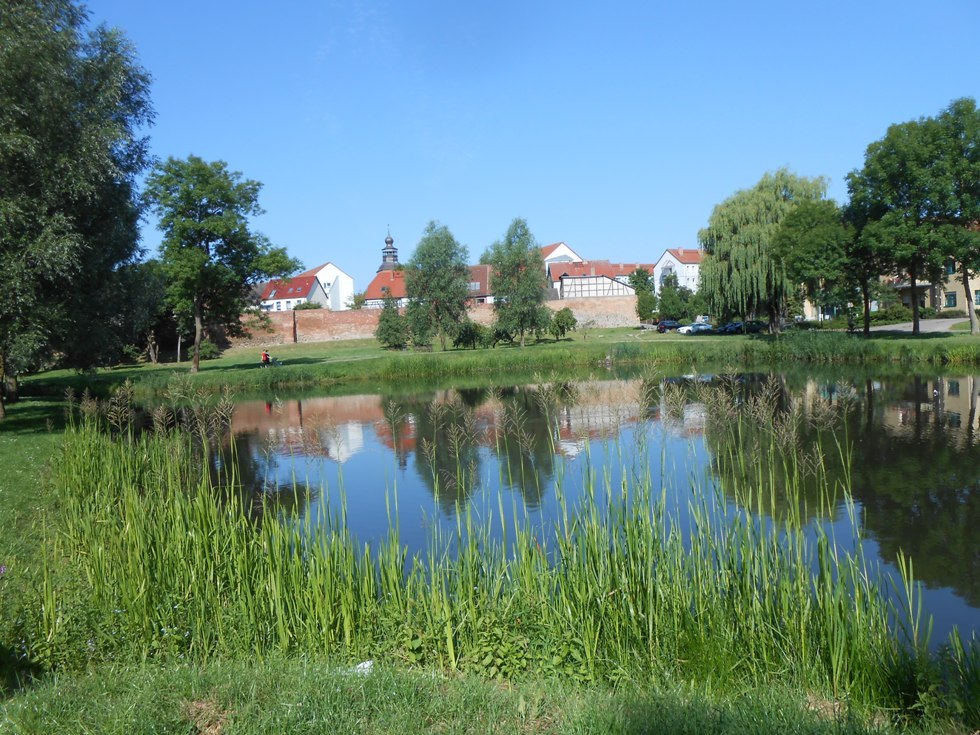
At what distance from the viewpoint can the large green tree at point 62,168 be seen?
13562 mm

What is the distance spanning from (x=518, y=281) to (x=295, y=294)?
155ft

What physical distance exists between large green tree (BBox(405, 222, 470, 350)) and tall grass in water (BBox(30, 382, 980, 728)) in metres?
41.3

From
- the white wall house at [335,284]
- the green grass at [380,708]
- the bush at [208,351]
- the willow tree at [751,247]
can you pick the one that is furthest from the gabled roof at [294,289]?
the green grass at [380,708]

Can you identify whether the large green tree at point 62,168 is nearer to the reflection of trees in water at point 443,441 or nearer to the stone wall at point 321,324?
the reflection of trees in water at point 443,441

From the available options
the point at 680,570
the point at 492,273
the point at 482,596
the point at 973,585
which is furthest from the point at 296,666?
the point at 492,273

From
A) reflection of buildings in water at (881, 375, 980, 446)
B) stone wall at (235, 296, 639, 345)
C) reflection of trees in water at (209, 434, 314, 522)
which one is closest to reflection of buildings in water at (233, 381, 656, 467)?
reflection of trees in water at (209, 434, 314, 522)

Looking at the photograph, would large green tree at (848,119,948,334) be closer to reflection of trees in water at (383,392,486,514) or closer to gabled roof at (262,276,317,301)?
reflection of trees in water at (383,392,486,514)

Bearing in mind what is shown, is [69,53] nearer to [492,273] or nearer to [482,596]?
[482,596]

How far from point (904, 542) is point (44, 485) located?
11.2 m

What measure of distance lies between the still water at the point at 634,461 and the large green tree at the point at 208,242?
47.3 feet

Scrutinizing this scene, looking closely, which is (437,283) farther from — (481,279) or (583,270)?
(583,270)

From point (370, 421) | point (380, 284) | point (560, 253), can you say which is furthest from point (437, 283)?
point (560, 253)

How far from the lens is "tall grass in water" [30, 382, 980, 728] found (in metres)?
5.06

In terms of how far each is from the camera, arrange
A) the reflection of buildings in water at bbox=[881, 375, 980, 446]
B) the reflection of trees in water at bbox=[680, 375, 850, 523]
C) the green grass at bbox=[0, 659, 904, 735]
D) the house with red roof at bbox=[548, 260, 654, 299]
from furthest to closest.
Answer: the house with red roof at bbox=[548, 260, 654, 299], the reflection of buildings in water at bbox=[881, 375, 980, 446], the reflection of trees in water at bbox=[680, 375, 850, 523], the green grass at bbox=[0, 659, 904, 735]
